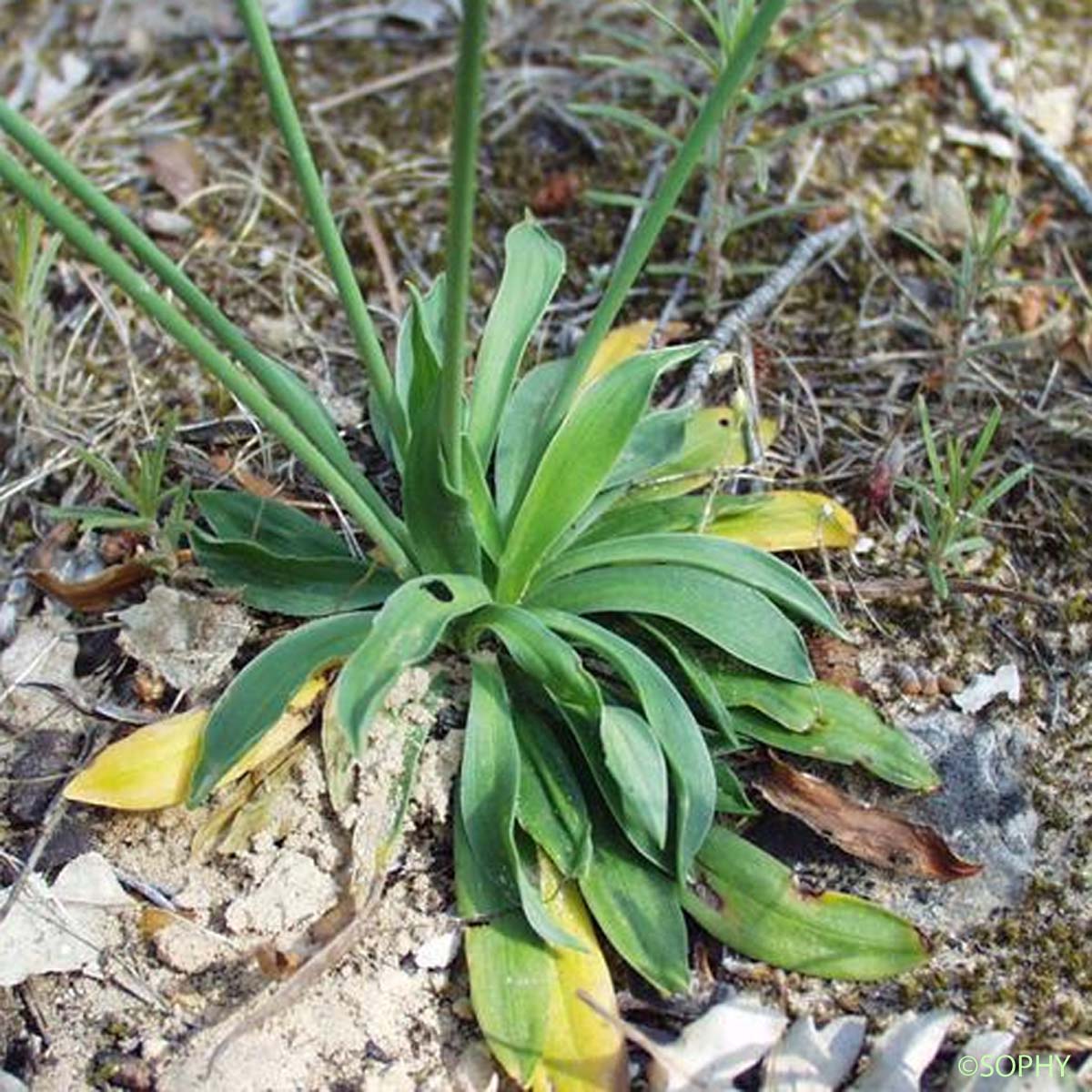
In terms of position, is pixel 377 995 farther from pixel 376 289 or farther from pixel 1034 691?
pixel 376 289

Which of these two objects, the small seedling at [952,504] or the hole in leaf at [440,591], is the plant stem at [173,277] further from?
the small seedling at [952,504]

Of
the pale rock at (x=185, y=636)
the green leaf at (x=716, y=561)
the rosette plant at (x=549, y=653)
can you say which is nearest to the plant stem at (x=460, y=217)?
the rosette plant at (x=549, y=653)

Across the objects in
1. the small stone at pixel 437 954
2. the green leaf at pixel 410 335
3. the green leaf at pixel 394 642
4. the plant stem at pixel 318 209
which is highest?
the plant stem at pixel 318 209

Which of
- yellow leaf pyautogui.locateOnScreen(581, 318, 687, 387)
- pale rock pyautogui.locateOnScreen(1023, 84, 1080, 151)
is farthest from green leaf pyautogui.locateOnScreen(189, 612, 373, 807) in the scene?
pale rock pyautogui.locateOnScreen(1023, 84, 1080, 151)

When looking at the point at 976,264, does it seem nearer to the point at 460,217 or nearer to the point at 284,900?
the point at 460,217

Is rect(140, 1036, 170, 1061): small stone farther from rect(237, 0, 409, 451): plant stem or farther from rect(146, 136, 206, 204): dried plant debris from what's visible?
rect(146, 136, 206, 204): dried plant debris

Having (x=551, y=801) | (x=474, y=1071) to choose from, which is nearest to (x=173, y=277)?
(x=551, y=801)
